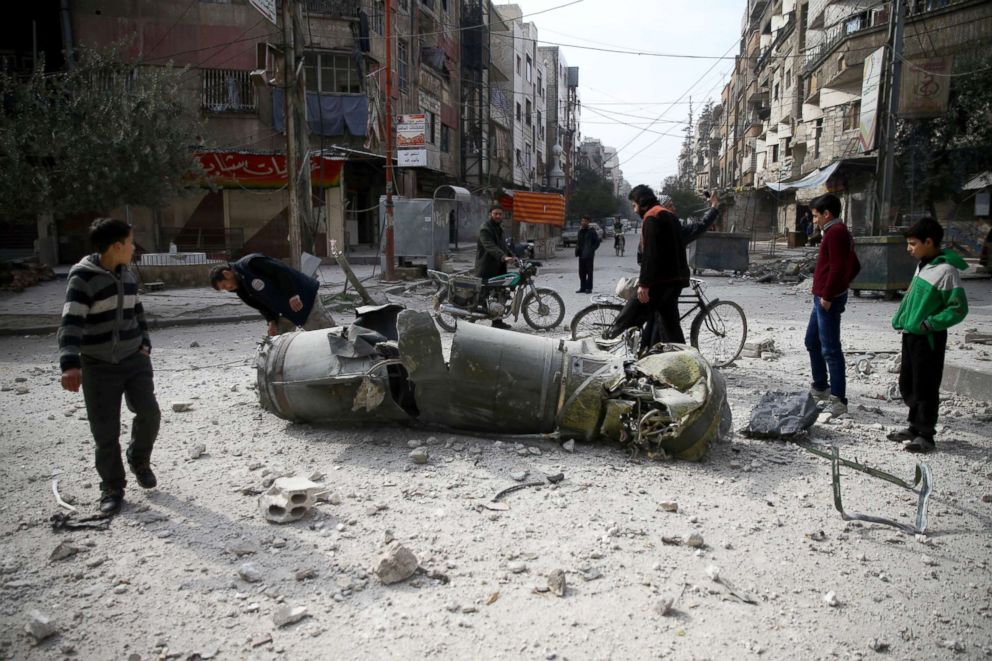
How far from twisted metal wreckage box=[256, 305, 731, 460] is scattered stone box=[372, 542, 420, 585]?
1.54m

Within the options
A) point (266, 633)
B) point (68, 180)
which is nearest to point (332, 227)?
point (68, 180)

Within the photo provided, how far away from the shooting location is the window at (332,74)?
856 inches

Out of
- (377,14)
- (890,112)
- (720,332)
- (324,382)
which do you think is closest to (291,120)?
(720,332)

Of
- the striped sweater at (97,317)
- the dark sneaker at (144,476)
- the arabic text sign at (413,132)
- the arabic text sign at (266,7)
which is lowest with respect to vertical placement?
the dark sneaker at (144,476)

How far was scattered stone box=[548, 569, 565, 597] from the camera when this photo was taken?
2660 mm

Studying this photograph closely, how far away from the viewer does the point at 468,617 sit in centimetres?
253

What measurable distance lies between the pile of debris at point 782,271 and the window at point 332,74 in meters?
13.6

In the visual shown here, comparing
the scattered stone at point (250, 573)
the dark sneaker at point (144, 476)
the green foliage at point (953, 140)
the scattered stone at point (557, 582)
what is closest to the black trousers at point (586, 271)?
the dark sneaker at point (144, 476)

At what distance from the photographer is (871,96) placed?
50.3 ft

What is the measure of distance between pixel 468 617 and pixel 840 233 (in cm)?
410

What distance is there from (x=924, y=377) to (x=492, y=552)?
3.06 m

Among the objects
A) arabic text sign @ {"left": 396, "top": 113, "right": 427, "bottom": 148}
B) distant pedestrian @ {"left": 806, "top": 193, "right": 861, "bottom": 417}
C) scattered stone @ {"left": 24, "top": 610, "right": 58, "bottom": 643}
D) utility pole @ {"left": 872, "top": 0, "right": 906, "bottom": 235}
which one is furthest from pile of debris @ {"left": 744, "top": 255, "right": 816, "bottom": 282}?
scattered stone @ {"left": 24, "top": 610, "right": 58, "bottom": 643}

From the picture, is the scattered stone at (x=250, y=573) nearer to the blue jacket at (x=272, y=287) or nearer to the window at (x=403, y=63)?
the blue jacket at (x=272, y=287)

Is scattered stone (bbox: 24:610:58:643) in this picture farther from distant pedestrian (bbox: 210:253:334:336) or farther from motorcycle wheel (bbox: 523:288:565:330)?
motorcycle wheel (bbox: 523:288:565:330)
